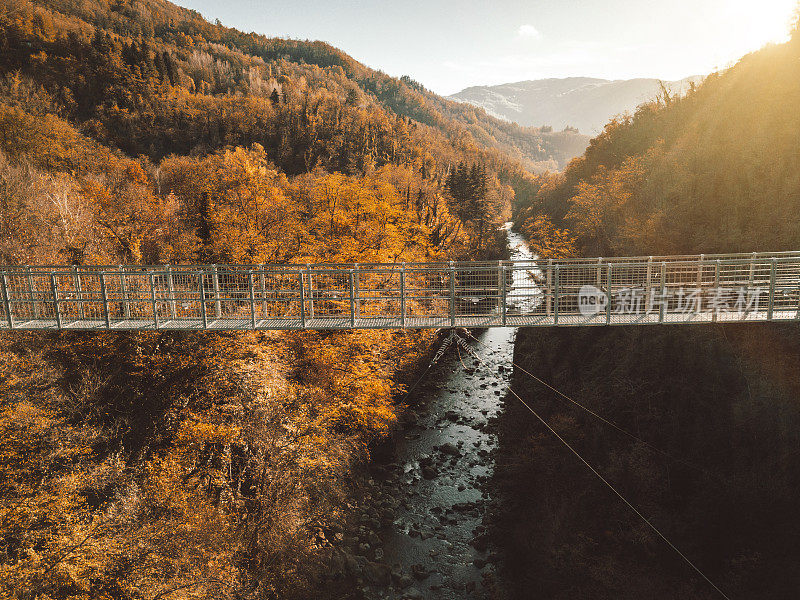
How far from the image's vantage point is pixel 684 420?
1579 centimetres

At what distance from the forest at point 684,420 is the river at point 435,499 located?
3.13 ft

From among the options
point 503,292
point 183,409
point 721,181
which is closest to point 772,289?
point 503,292

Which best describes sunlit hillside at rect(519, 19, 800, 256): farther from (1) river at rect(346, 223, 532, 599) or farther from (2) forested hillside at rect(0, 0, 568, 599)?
(2) forested hillside at rect(0, 0, 568, 599)

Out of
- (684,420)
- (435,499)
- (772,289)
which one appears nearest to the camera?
(772,289)

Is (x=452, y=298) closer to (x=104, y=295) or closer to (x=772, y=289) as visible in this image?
(x=772, y=289)

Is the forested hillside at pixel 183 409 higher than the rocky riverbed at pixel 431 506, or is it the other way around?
the forested hillside at pixel 183 409

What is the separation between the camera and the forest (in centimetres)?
1240

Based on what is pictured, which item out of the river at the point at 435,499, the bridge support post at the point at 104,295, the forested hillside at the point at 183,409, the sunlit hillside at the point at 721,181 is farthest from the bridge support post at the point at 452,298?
the sunlit hillside at the point at 721,181

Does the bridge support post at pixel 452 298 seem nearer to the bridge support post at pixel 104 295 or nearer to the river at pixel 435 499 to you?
the bridge support post at pixel 104 295

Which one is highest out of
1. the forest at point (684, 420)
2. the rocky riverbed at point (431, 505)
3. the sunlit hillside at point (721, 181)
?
the sunlit hillside at point (721, 181)

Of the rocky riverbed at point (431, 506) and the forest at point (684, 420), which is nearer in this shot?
the forest at point (684, 420)

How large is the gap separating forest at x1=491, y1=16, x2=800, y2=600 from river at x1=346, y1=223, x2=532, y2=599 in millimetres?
954

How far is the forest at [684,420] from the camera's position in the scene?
40.7ft

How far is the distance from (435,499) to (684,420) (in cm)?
922
